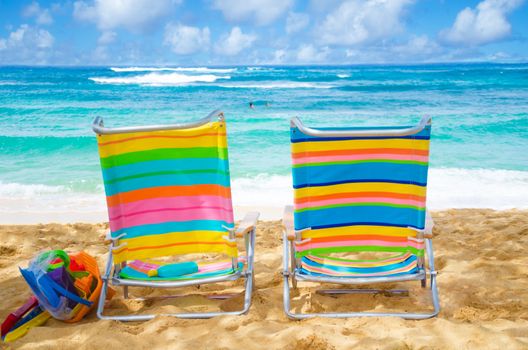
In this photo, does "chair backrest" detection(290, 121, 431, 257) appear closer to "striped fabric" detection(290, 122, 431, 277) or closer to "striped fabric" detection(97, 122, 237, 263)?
"striped fabric" detection(290, 122, 431, 277)

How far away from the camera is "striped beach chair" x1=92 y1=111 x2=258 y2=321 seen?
2920mm

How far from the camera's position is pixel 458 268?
3631 millimetres

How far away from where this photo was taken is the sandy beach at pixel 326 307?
2447mm

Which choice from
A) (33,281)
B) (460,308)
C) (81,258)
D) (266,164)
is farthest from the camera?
(266,164)

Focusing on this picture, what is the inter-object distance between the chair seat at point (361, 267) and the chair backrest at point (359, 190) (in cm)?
9

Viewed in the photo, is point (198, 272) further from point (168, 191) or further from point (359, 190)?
point (359, 190)

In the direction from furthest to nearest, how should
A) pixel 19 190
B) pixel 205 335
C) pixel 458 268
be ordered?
pixel 19 190, pixel 458 268, pixel 205 335

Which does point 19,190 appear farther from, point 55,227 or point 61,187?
point 55,227

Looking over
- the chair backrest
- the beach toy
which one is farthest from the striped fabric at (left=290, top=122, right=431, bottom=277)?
A: the beach toy

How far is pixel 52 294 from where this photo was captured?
9.20ft

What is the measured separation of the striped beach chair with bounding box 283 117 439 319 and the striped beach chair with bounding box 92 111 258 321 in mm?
383

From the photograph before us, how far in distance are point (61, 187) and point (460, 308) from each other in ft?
19.7

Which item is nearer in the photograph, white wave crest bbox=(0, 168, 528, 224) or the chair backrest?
the chair backrest

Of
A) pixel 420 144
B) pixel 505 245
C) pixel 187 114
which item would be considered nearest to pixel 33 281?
pixel 420 144
